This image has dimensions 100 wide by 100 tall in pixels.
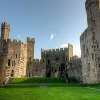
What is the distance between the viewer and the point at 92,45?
48250 mm

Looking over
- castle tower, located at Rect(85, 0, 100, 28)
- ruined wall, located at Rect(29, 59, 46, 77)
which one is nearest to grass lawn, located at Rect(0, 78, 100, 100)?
castle tower, located at Rect(85, 0, 100, 28)

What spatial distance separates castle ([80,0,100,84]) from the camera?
4666cm

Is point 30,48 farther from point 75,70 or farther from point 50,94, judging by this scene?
point 50,94

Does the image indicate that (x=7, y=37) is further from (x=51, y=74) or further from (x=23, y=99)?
(x=23, y=99)

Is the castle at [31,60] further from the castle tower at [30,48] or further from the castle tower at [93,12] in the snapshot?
the castle tower at [93,12]

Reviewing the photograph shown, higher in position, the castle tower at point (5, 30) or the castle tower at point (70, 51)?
the castle tower at point (5, 30)

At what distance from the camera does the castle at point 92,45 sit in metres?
46.7

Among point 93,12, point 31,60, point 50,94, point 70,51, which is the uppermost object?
point 93,12

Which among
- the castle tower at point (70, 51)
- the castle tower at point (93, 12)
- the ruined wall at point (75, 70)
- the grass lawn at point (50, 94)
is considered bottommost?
the grass lawn at point (50, 94)

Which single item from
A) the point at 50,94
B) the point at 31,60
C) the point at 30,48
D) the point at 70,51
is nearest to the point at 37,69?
the point at 31,60

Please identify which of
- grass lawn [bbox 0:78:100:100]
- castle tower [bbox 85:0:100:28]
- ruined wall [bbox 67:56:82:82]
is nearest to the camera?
grass lawn [bbox 0:78:100:100]

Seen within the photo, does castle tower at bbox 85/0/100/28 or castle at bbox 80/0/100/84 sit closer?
castle at bbox 80/0/100/84

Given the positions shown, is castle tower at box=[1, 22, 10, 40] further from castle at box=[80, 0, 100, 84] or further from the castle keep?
castle at box=[80, 0, 100, 84]

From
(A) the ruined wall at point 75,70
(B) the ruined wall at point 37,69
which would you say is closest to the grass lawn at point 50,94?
(A) the ruined wall at point 75,70
